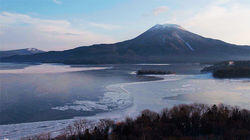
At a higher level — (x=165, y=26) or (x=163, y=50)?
(x=165, y=26)

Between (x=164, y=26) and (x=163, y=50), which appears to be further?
(x=164, y=26)

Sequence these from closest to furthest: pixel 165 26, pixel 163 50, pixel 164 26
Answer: pixel 163 50, pixel 165 26, pixel 164 26

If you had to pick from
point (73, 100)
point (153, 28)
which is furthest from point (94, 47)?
point (73, 100)

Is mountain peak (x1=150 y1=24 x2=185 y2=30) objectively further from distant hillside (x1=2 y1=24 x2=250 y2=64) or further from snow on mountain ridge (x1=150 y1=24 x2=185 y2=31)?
distant hillside (x1=2 y1=24 x2=250 y2=64)

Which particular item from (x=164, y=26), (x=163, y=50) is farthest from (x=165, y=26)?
(x=163, y=50)

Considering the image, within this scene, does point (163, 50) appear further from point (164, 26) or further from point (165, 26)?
point (164, 26)

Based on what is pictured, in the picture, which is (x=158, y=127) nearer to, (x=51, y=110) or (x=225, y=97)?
(x=51, y=110)

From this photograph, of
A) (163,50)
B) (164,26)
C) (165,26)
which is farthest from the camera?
(164,26)

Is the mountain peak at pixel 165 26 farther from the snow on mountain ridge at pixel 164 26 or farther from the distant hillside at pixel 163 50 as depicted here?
the distant hillside at pixel 163 50

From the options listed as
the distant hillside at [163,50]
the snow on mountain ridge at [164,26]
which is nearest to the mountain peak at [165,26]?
the snow on mountain ridge at [164,26]
